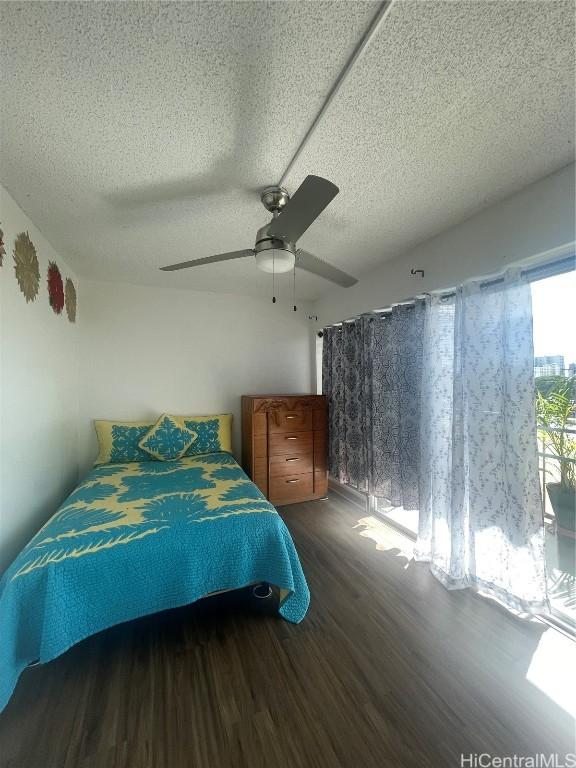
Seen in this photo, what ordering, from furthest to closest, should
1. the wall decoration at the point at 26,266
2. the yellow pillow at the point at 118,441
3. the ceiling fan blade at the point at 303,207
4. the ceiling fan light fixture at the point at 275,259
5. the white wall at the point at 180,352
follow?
1. the white wall at the point at 180,352
2. the yellow pillow at the point at 118,441
3. the wall decoration at the point at 26,266
4. the ceiling fan light fixture at the point at 275,259
5. the ceiling fan blade at the point at 303,207

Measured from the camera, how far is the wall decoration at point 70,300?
2.43 m

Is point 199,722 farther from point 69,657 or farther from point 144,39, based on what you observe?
point 144,39

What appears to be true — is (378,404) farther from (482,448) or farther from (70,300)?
(70,300)

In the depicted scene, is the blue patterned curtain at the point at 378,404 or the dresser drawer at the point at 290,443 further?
the dresser drawer at the point at 290,443

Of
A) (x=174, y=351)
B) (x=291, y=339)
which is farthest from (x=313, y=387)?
(x=174, y=351)

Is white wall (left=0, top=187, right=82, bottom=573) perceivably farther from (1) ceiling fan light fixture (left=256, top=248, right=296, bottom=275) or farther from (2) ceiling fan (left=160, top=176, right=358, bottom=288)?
(1) ceiling fan light fixture (left=256, top=248, right=296, bottom=275)

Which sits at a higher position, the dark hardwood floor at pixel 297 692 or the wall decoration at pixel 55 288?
the wall decoration at pixel 55 288

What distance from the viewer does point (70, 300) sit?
2500mm

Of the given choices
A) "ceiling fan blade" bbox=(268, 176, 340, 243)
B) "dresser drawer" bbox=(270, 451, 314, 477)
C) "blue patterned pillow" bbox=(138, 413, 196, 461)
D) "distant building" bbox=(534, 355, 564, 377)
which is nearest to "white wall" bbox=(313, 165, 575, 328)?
"distant building" bbox=(534, 355, 564, 377)

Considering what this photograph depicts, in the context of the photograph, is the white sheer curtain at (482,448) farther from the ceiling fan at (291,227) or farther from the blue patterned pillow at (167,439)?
the blue patterned pillow at (167,439)

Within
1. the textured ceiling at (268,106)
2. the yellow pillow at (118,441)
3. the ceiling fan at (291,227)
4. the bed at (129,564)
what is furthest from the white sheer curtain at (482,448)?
the yellow pillow at (118,441)

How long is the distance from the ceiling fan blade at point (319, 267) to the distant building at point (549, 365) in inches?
47.1

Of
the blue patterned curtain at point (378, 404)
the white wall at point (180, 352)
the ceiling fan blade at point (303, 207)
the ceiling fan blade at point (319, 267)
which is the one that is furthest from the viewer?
the white wall at point (180, 352)

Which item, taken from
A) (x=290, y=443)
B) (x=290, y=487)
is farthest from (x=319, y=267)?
(x=290, y=487)
